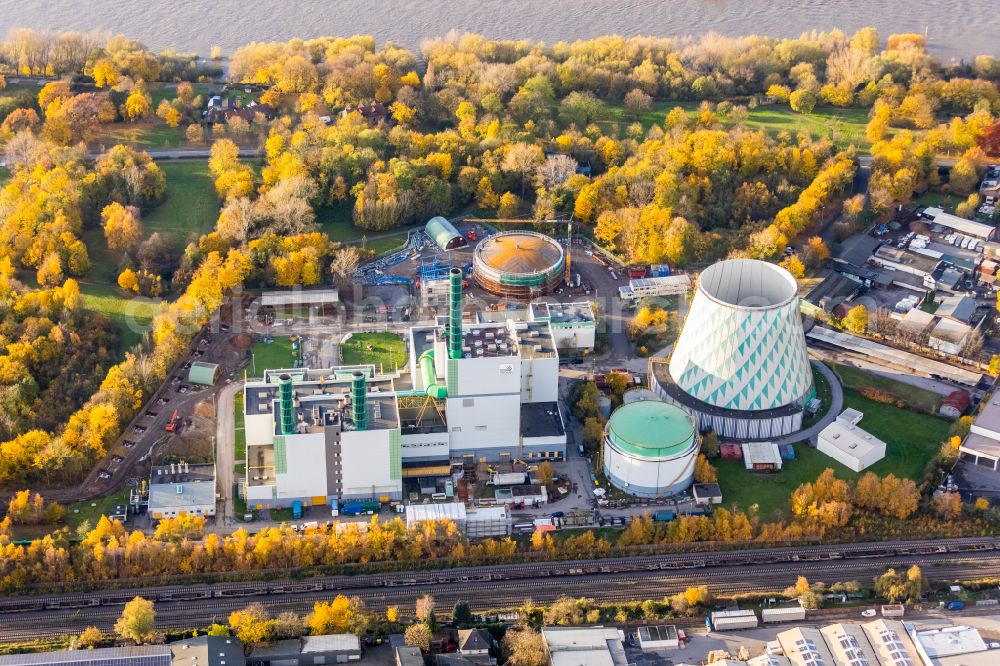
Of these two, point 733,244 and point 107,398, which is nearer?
point 107,398

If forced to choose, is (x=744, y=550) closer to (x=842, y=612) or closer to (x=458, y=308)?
(x=842, y=612)

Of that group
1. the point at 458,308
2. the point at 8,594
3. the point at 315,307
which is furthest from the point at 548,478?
the point at 8,594

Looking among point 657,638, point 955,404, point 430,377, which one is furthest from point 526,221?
point 657,638

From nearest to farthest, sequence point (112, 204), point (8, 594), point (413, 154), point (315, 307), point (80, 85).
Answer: point (8, 594) < point (315, 307) < point (112, 204) < point (413, 154) < point (80, 85)

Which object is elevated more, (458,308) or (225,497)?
(458,308)

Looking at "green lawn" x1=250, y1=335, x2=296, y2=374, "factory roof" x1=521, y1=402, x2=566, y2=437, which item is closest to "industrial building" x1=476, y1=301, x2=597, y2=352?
"factory roof" x1=521, y1=402, x2=566, y2=437

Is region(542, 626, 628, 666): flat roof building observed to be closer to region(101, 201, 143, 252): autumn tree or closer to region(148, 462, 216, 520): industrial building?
region(148, 462, 216, 520): industrial building

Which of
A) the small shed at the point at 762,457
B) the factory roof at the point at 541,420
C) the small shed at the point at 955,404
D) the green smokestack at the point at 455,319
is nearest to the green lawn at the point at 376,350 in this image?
the factory roof at the point at 541,420

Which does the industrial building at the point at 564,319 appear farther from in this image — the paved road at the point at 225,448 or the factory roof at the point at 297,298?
the paved road at the point at 225,448
